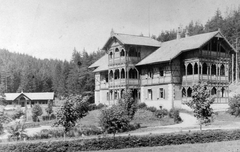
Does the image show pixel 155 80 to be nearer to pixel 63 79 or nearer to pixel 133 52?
pixel 133 52

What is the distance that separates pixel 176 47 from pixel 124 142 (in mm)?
29130

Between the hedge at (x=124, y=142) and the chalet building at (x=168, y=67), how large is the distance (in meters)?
19.1

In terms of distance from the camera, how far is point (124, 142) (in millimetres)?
25672

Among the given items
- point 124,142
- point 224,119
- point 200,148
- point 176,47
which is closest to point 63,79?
point 176,47

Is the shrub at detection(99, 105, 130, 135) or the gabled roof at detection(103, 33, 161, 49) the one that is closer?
the shrub at detection(99, 105, 130, 135)

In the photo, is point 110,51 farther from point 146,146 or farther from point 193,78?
point 146,146

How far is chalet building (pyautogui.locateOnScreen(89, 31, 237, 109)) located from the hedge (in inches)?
753

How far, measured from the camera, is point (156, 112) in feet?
147

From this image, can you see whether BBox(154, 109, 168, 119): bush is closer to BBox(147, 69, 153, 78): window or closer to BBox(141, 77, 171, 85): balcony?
BBox(141, 77, 171, 85): balcony

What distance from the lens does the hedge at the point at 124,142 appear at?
24.1 meters

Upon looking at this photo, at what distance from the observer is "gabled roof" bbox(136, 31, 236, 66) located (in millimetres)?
47562

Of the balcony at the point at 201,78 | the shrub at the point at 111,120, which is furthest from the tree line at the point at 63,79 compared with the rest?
the shrub at the point at 111,120

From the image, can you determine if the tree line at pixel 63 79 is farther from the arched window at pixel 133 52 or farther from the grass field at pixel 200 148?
the grass field at pixel 200 148

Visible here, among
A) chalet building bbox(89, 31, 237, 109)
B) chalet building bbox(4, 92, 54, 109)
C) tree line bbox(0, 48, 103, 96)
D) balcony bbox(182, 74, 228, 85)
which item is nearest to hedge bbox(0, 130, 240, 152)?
chalet building bbox(89, 31, 237, 109)
